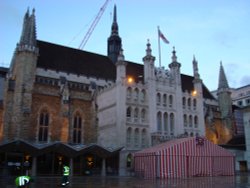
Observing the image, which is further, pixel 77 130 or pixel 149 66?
pixel 149 66

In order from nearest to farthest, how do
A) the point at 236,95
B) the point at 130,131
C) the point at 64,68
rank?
the point at 130,131 → the point at 64,68 → the point at 236,95

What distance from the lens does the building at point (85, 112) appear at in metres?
37.9

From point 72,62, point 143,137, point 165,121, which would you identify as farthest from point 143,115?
point 72,62

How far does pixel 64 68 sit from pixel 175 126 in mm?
21718

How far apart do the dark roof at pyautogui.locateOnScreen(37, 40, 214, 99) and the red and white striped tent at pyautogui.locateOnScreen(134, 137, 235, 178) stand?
667 inches

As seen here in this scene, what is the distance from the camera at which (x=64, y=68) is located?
50219mm

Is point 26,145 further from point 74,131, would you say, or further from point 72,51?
point 72,51

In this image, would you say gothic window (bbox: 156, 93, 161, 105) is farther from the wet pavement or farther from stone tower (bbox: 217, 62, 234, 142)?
stone tower (bbox: 217, 62, 234, 142)

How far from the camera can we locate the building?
37938mm

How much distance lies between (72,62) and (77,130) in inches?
559

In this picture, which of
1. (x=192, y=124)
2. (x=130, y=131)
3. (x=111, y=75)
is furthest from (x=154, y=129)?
(x=111, y=75)

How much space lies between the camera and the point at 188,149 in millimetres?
34812

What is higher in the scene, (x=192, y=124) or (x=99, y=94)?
(x=99, y=94)

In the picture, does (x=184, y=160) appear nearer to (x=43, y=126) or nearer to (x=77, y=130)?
(x=77, y=130)
